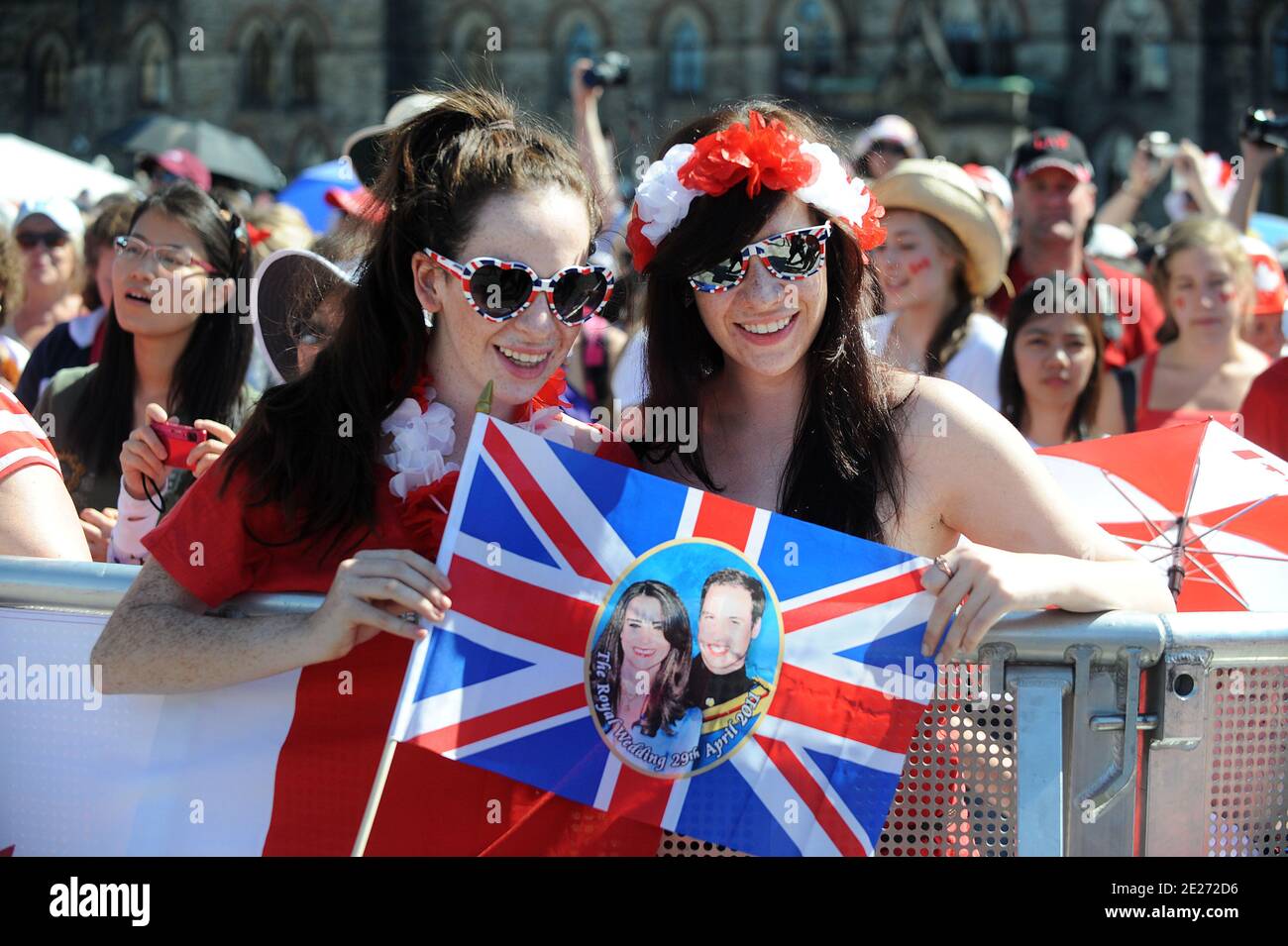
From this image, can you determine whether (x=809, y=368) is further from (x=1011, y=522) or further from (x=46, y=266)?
(x=46, y=266)

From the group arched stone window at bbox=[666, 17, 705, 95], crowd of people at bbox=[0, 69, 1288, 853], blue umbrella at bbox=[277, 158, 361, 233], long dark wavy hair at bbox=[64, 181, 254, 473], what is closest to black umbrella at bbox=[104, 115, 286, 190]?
blue umbrella at bbox=[277, 158, 361, 233]

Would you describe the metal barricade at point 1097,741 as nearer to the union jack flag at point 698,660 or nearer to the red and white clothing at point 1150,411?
the union jack flag at point 698,660

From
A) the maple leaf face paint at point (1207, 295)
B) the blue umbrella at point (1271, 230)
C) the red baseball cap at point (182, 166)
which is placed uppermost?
the blue umbrella at point (1271, 230)

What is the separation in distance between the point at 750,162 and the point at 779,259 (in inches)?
7.0

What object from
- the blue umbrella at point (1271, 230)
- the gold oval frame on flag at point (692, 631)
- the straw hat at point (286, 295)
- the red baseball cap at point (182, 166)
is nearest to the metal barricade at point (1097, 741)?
the gold oval frame on flag at point (692, 631)

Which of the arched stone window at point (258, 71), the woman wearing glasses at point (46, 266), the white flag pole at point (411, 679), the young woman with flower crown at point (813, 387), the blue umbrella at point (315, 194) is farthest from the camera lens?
the arched stone window at point (258, 71)

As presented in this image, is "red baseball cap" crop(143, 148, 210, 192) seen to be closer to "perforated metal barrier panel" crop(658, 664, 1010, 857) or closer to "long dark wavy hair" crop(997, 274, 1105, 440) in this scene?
"long dark wavy hair" crop(997, 274, 1105, 440)

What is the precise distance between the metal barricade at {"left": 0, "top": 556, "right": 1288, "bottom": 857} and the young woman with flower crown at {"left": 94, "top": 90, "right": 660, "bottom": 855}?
44cm

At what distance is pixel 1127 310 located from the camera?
6910 mm

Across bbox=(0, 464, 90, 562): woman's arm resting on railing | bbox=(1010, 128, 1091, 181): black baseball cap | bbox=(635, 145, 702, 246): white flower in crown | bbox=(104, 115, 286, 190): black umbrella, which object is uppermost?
bbox=(104, 115, 286, 190): black umbrella

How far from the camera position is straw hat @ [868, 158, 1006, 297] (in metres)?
5.73

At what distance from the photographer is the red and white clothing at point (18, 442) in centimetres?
306

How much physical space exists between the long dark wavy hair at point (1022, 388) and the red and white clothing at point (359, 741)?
3423mm

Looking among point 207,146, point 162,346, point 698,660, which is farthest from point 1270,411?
point 207,146
